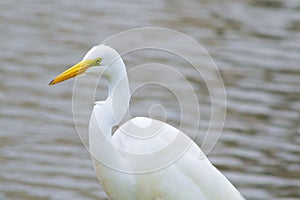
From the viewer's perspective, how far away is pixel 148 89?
1144cm

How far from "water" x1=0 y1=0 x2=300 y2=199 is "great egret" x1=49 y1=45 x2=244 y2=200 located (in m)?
1.76

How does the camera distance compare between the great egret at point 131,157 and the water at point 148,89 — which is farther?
the water at point 148,89

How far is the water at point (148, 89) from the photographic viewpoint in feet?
30.5

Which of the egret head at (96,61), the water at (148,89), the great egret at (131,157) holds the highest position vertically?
the egret head at (96,61)

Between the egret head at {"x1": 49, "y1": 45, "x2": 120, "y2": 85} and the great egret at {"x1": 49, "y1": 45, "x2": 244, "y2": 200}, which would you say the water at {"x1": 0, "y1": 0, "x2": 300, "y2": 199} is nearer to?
the great egret at {"x1": 49, "y1": 45, "x2": 244, "y2": 200}

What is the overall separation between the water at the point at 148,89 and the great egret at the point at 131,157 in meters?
1.76

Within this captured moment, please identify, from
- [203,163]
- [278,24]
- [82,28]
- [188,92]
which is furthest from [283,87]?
[203,163]

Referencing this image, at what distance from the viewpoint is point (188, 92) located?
11383mm

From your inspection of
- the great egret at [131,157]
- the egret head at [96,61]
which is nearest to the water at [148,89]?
the great egret at [131,157]

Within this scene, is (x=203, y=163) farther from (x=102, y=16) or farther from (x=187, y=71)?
(x=102, y=16)

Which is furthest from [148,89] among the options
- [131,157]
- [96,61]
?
[96,61]

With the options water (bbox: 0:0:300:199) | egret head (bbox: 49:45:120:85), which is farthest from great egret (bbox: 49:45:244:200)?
water (bbox: 0:0:300:199)

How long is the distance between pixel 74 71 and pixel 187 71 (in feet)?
20.1

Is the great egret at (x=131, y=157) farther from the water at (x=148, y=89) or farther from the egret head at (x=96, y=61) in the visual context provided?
the water at (x=148, y=89)
